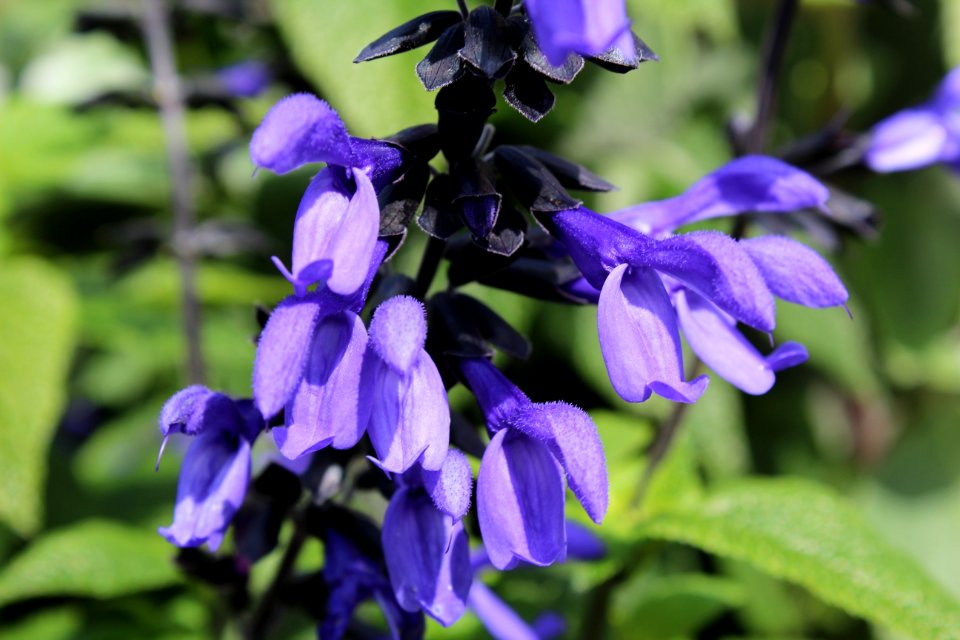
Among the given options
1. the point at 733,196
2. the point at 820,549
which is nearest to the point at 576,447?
the point at 733,196

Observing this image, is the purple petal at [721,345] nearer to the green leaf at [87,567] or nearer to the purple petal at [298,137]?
the purple petal at [298,137]

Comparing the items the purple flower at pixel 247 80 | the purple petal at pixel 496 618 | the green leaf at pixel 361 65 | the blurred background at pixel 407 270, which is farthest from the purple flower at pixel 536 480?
the purple flower at pixel 247 80

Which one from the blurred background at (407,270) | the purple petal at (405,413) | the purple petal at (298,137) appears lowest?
the blurred background at (407,270)

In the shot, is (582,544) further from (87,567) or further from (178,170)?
(178,170)

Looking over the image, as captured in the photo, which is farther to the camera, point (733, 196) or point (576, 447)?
point (733, 196)

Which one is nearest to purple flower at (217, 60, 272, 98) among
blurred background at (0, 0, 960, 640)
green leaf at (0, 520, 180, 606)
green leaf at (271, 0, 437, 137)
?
blurred background at (0, 0, 960, 640)

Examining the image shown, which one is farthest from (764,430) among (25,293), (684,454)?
(25,293)
